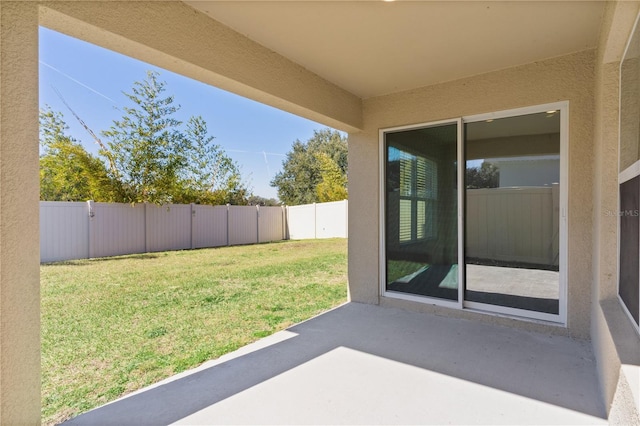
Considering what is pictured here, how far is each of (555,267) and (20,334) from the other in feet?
14.9

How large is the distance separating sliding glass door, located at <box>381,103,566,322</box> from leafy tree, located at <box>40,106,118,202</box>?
33.5 ft

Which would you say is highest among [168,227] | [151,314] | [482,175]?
[482,175]

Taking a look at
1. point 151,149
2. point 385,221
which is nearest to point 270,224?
point 151,149

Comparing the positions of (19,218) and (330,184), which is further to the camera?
(330,184)

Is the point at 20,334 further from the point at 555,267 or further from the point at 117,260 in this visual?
the point at 117,260

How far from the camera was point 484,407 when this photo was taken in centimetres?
218

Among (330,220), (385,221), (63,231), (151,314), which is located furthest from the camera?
(330,220)

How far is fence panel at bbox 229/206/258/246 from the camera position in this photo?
13914 mm

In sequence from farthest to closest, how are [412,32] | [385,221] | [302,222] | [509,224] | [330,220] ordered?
[302,222] → [330,220] → [385,221] → [509,224] → [412,32]

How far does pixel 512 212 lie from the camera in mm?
4094

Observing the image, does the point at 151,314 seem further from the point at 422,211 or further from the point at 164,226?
the point at 164,226

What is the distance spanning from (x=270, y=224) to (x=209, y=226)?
323 centimetres

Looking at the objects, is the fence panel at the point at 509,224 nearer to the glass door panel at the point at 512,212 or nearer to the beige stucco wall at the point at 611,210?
the glass door panel at the point at 512,212

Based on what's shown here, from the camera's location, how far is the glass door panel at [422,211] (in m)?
4.09
